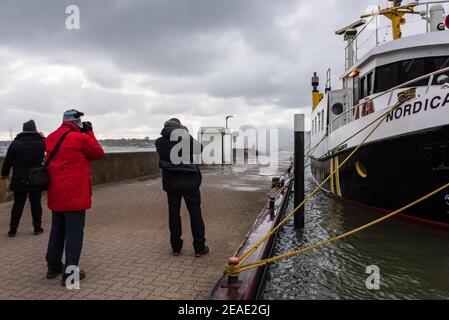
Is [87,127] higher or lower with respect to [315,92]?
lower

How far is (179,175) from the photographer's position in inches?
182

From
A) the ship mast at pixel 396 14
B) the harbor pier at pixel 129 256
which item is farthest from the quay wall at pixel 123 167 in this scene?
the ship mast at pixel 396 14

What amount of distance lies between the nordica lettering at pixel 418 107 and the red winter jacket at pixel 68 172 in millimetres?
6112

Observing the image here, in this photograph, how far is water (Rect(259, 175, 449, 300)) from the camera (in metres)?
4.45

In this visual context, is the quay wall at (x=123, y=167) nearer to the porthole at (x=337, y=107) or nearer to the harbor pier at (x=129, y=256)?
the harbor pier at (x=129, y=256)

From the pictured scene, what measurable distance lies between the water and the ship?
0.84m

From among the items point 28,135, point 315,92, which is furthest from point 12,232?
point 315,92

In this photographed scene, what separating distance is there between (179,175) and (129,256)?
1321mm

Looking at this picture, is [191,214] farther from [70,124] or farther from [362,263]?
[362,263]

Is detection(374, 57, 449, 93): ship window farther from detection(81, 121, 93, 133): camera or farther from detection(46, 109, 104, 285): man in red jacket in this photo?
detection(46, 109, 104, 285): man in red jacket

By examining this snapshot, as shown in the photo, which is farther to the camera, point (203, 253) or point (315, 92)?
point (315, 92)

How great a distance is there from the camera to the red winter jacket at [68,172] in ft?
12.2
